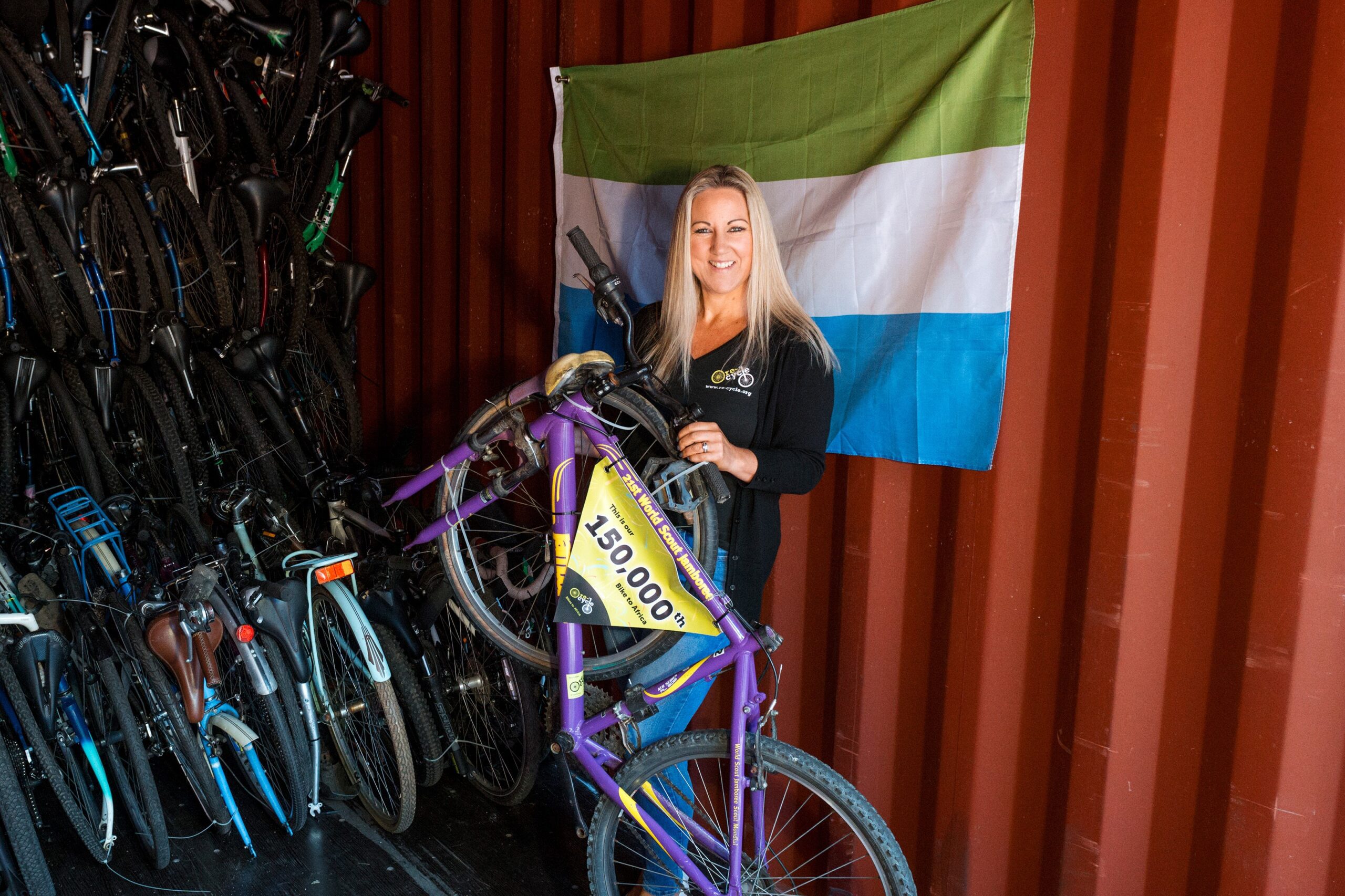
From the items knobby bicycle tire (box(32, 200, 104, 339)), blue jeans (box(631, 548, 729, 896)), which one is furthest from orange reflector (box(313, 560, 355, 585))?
knobby bicycle tire (box(32, 200, 104, 339))

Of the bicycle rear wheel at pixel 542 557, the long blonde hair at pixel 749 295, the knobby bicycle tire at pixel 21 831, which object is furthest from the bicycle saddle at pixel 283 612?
the long blonde hair at pixel 749 295

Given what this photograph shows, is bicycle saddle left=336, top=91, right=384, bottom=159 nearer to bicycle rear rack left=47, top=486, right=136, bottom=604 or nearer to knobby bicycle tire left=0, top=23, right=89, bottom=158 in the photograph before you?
knobby bicycle tire left=0, top=23, right=89, bottom=158

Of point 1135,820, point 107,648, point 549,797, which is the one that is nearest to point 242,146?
point 107,648

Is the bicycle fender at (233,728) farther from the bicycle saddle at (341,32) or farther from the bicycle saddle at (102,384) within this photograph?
the bicycle saddle at (341,32)

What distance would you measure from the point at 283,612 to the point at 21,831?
0.76 metres

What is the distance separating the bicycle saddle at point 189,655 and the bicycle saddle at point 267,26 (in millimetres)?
2675

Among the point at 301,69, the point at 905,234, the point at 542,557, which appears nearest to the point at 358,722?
the point at 542,557

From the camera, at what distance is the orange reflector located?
8.31 feet

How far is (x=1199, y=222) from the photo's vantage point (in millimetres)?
1736

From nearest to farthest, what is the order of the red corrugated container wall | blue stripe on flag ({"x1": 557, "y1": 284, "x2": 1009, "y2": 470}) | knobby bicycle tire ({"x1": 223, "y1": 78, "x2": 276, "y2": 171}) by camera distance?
the red corrugated container wall, blue stripe on flag ({"x1": 557, "y1": 284, "x2": 1009, "y2": 470}), knobby bicycle tire ({"x1": 223, "y1": 78, "x2": 276, "y2": 171})

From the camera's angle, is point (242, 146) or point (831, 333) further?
point (242, 146)

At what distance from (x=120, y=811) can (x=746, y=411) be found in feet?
7.91

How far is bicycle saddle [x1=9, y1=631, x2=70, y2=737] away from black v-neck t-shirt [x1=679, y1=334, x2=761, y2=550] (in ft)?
5.79

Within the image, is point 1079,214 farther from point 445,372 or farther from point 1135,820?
point 445,372
